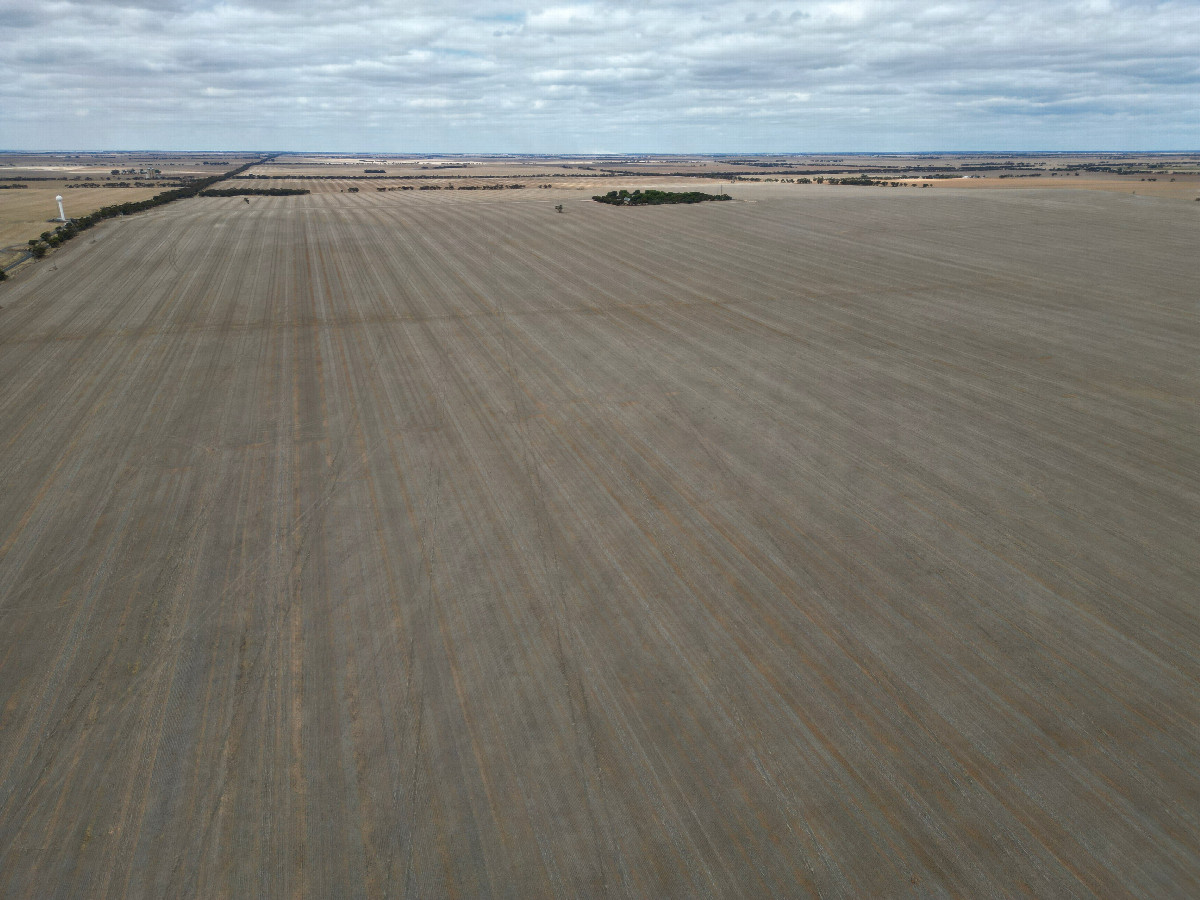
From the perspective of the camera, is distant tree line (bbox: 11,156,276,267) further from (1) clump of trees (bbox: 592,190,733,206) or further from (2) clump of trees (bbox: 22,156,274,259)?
(1) clump of trees (bbox: 592,190,733,206)

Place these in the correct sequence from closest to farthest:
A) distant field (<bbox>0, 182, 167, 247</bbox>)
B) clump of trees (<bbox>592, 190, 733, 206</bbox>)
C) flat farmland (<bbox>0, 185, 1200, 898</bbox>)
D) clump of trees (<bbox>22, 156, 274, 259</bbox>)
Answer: flat farmland (<bbox>0, 185, 1200, 898</bbox>) < clump of trees (<bbox>22, 156, 274, 259</bbox>) < distant field (<bbox>0, 182, 167, 247</bbox>) < clump of trees (<bbox>592, 190, 733, 206</bbox>)

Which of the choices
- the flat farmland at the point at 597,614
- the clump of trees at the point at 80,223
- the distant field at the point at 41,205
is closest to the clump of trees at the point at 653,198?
the clump of trees at the point at 80,223

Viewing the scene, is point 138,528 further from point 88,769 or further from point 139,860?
point 139,860

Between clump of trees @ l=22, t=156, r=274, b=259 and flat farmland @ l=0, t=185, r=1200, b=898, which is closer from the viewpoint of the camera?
flat farmland @ l=0, t=185, r=1200, b=898

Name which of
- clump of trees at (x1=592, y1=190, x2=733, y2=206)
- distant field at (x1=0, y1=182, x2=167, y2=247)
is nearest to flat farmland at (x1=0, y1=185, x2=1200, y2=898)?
distant field at (x1=0, y1=182, x2=167, y2=247)

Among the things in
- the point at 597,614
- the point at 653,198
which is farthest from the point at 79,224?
the point at 597,614

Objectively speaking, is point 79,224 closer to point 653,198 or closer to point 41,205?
point 41,205

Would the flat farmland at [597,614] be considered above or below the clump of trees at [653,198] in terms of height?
below

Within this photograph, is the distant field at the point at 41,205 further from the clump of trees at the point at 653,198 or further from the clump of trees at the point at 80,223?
the clump of trees at the point at 653,198

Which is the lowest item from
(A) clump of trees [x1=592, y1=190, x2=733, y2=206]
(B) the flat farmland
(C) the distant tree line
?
(B) the flat farmland
